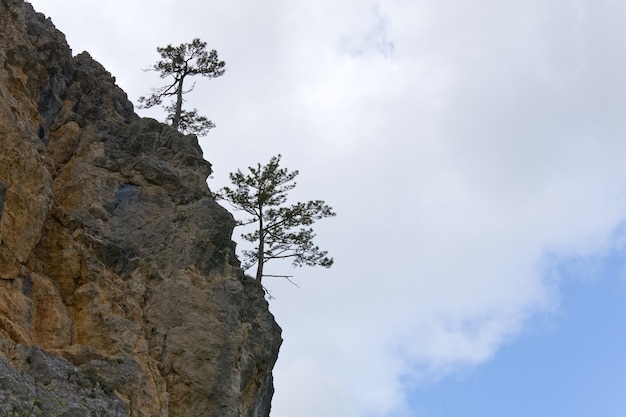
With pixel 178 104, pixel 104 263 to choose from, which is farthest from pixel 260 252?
pixel 104 263

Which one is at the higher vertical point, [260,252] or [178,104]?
[178,104]

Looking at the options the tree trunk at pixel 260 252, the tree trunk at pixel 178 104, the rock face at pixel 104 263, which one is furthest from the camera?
the tree trunk at pixel 178 104

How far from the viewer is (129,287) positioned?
22.4 m

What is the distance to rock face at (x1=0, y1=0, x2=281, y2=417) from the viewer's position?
18.6 metres

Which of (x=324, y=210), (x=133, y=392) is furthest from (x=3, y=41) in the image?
(x=324, y=210)

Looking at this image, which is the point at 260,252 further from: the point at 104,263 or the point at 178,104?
the point at 104,263

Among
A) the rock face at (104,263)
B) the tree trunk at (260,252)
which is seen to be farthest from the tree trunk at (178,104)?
the rock face at (104,263)

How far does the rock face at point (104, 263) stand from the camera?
61.0ft

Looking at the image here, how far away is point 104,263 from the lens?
22344 mm

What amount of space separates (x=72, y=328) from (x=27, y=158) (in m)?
5.20

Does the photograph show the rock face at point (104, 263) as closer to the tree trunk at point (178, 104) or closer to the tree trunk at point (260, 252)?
the tree trunk at point (260, 252)

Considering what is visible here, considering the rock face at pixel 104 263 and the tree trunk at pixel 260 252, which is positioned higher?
the tree trunk at pixel 260 252

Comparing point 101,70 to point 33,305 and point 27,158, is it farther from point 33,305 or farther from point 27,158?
point 33,305

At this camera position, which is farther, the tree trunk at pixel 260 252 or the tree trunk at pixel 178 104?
the tree trunk at pixel 178 104
